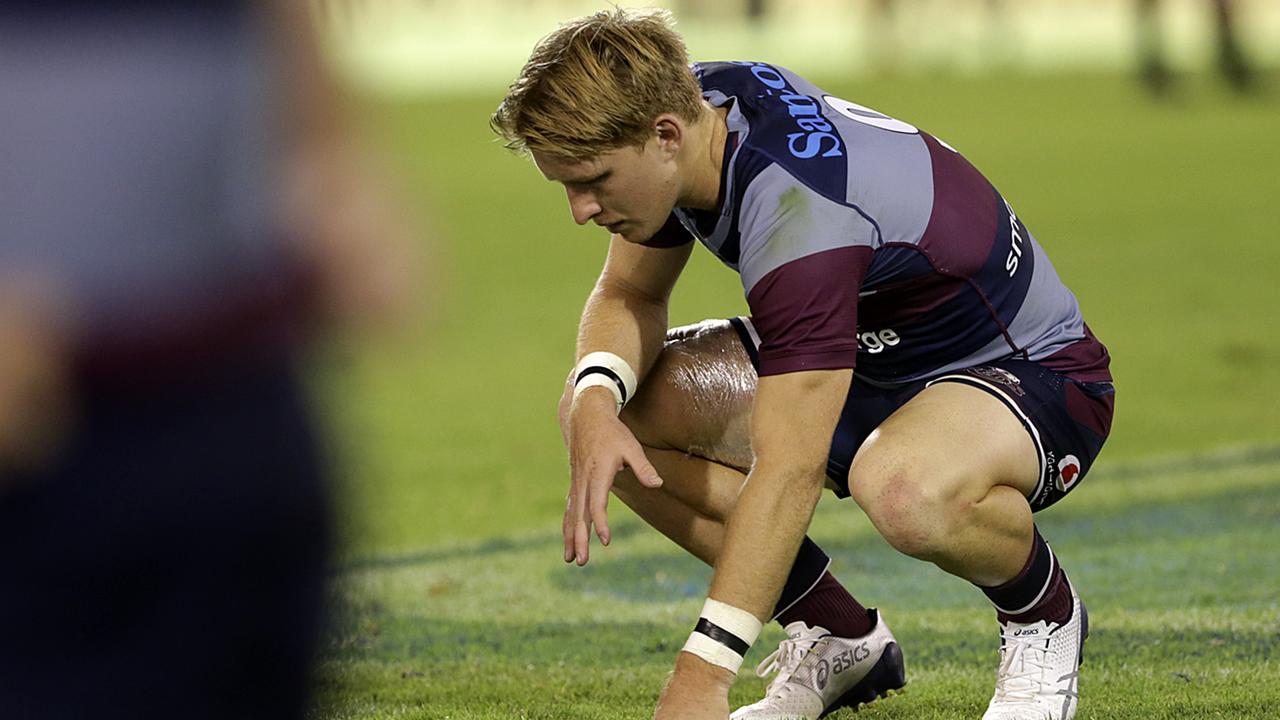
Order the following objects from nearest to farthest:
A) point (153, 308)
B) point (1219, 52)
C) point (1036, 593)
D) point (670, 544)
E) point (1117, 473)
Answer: point (153, 308) < point (1036, 593) < point (670, 544) < point (1117, 473) < point (1219, 52)

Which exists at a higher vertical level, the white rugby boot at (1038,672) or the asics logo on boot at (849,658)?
the white rugby boot at (1038,672)

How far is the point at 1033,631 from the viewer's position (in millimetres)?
2365

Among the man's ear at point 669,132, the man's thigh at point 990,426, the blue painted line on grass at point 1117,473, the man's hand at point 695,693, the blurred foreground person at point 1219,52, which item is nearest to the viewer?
the man's hand at point 695,693

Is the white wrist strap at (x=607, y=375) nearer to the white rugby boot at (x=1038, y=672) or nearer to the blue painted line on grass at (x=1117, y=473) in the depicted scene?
the white rugby boot at (x=1038, y=672)

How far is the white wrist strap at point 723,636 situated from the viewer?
201cm

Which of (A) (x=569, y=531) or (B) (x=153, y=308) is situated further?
(A) (x=569, y=531)

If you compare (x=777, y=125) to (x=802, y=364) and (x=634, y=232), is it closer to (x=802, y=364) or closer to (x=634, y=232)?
(x=634, y=232)

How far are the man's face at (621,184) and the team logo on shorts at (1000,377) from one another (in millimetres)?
509

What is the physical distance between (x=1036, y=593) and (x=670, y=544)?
168 centimetres

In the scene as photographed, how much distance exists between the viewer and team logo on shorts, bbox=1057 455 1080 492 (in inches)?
92.9

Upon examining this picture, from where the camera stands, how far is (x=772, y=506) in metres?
2.02

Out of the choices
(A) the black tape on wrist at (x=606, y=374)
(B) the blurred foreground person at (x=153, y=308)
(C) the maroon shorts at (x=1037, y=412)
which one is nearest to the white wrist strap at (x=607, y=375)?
(A) the black tape on wrist at (x=606, y=374)

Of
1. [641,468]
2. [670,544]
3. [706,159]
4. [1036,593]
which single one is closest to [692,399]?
[641,468]

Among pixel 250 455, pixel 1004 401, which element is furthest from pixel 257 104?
pixel 1004 401
